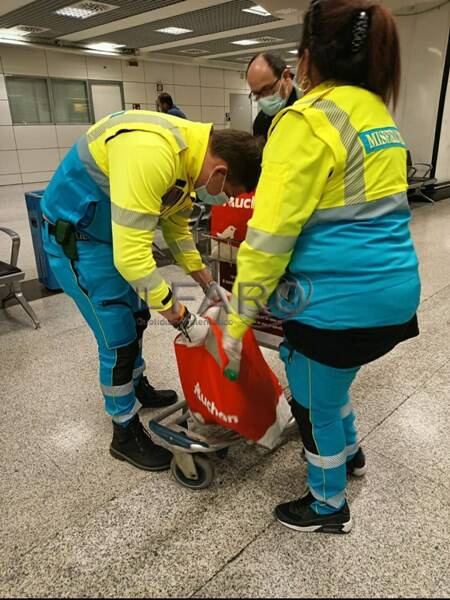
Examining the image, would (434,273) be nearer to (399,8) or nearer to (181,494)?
(181,494)

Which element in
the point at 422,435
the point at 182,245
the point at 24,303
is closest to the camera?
the point at 182,245

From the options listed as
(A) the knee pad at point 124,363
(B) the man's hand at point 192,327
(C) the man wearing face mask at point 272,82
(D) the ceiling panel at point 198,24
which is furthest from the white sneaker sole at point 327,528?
(D) the ceiling panel at point 198,24

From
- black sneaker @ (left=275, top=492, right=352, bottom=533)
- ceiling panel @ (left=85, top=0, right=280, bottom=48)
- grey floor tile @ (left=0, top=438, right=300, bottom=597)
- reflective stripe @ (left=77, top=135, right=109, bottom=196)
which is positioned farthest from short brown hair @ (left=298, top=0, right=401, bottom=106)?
ceiling panel @ (left=85, top=0, right=280, bottom=48)

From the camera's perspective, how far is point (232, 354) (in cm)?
136

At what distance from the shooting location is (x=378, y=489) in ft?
5.42

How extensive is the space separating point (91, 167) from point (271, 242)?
2.25 feet

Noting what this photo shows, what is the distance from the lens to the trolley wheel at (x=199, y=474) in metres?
1.62

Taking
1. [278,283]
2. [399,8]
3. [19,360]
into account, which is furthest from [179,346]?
[399,8]

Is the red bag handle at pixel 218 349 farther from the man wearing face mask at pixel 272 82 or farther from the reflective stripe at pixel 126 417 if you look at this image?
the man wearing face mask at pixel 272 82

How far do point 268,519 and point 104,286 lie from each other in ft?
3.24

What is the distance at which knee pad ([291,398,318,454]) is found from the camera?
4.41 ft

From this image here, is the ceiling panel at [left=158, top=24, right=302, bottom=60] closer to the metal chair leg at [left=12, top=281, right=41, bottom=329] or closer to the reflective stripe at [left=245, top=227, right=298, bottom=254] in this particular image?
the metal chair leg at [left=12, top=281, right=41, bottom=329]

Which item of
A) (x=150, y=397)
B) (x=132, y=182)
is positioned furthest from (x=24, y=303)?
(x=132, y=182)

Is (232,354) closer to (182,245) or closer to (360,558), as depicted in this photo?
(182,245)
